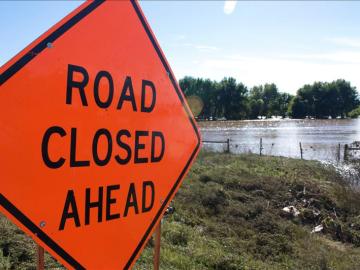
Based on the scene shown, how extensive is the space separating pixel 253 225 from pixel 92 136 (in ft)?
22.7

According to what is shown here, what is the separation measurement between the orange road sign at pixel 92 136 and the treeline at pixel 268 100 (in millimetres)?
103011

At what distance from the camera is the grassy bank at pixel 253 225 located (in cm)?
545

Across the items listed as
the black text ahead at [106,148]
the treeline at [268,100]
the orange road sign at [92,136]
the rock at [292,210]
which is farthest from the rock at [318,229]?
the treeline at [268,100]

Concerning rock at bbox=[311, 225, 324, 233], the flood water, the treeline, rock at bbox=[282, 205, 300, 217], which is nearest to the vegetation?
the treeline

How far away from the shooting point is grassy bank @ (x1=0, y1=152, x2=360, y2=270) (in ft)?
17.9

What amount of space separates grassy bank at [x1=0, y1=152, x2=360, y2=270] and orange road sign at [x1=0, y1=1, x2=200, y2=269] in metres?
2.71

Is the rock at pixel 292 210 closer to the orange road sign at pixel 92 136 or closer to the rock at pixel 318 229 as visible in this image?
the rock at pixel 318 229

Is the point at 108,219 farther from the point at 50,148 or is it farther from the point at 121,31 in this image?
the point at 121,31

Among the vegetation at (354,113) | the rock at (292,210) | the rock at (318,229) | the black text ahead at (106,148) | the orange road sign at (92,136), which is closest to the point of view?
the orange road sign at (92,136)

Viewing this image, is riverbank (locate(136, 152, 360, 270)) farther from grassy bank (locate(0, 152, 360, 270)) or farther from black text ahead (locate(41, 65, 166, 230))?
black text ahead (locate(41, 65, 166, 230))

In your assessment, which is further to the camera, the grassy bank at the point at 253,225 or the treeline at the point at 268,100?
the treeline at the point at 268,100

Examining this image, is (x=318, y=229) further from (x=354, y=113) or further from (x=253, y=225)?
(x=354, y=113)

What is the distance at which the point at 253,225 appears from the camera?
8.23 m

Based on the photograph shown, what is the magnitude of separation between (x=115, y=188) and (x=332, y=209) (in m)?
9.82
